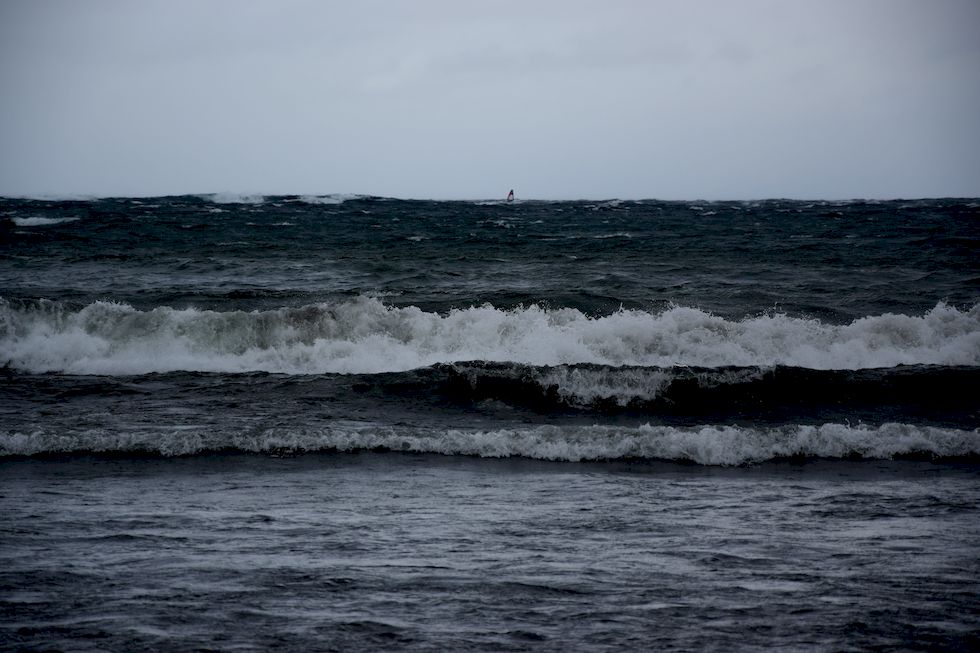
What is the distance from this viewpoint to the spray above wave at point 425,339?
12953 mm

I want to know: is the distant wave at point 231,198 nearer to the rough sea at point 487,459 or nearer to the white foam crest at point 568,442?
the rough sea at point 487,459

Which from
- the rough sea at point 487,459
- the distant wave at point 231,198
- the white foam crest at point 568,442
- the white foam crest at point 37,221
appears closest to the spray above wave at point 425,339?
the rough sea at point 487,459

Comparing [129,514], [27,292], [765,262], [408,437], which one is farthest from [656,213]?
[129,514]

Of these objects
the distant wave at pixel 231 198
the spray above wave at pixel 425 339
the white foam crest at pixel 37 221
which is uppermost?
the distant wave at pixel 231 198

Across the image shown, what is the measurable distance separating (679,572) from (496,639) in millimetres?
1337

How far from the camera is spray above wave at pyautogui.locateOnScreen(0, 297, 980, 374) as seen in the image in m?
13.0

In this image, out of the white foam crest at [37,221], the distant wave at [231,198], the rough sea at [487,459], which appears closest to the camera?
the rough sea at [487,459]

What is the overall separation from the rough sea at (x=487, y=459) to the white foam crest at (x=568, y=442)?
0.10 feet

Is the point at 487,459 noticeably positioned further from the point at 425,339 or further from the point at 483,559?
the point at 425,339

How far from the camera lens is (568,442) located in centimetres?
829

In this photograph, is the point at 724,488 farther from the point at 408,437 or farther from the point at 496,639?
the point at 496,639

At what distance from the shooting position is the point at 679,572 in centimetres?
459

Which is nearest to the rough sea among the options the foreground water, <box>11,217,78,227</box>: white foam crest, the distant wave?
the foreground water

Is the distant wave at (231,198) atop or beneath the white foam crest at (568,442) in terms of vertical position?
atop
